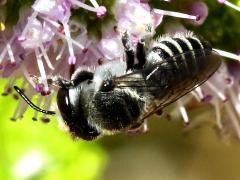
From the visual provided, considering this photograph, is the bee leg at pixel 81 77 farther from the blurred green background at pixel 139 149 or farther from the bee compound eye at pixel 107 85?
the blurred green background at pixel 139 149

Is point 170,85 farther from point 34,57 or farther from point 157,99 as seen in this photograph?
point 34,57

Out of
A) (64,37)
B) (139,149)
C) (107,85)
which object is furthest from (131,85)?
(139,149)

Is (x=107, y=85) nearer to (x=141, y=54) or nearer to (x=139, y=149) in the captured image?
(x=141, y=54)

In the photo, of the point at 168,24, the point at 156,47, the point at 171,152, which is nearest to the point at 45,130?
the point at 171,152

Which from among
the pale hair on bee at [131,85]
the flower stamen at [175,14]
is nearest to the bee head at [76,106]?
the pale hair on bee at [131,85]

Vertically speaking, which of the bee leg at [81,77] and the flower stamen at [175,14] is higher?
the bee leg at [81,77]

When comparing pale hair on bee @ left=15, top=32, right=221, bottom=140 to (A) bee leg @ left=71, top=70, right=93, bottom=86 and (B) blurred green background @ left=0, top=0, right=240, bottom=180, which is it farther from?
(B) blurred green background @ left=0, top=0, right=240, bottom=180

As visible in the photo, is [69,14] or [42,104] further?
[42,104]
